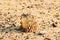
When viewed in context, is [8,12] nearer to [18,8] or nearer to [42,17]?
[18,8]

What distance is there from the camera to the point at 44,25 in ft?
18.9

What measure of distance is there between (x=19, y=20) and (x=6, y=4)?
121 centimetres

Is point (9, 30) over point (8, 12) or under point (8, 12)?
under

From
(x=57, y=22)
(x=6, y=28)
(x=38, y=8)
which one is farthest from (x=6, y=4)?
(x=57, y=22)

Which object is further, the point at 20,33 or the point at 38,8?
the point at 38,8

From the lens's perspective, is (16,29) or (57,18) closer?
(16,29)

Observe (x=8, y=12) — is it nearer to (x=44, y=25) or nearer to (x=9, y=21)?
(x=9, y=21)

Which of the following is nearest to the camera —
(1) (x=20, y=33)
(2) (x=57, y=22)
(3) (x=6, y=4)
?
(1) (x=20, y=33)

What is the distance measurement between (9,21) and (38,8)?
1184mm

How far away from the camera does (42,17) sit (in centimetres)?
616

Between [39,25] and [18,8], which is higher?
[18,8]

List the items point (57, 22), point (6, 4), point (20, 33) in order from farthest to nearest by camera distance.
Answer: point (6, 4)
point (57, 22)
point (20, 33)

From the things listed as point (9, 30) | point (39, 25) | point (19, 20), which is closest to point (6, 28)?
point (9, 30)

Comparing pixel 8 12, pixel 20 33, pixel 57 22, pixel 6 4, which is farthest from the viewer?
pixel 6 4
